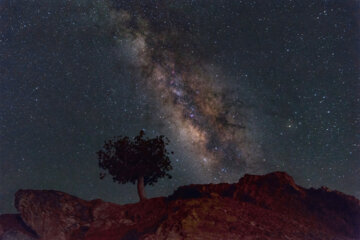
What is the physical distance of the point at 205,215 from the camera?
23.8 m

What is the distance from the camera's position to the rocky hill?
74.0ft

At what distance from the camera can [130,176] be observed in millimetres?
33719

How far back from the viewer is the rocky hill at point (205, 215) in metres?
22.5

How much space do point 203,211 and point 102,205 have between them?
12.8 m

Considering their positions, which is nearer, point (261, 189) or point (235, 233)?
point (235, 233)

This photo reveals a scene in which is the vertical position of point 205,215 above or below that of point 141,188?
below

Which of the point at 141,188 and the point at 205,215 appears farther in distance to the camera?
the point at 141,188

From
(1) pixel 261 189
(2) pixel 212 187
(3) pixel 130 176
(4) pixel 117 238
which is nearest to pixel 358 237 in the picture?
(1) pixel 261 189

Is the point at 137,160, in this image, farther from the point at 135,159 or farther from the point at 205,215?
the point at 205,215

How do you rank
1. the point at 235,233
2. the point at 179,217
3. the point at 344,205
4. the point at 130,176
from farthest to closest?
the point at 130,176
the point at 344,205
the point at 179,217
the point at 235,233

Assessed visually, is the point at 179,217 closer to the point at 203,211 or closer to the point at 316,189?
the point at 203,211

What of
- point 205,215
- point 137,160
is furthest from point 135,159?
point 205,215

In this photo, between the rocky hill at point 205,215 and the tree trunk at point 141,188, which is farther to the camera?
the tree trunk at point 141,188

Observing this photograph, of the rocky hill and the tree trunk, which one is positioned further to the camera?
the tree trunk
